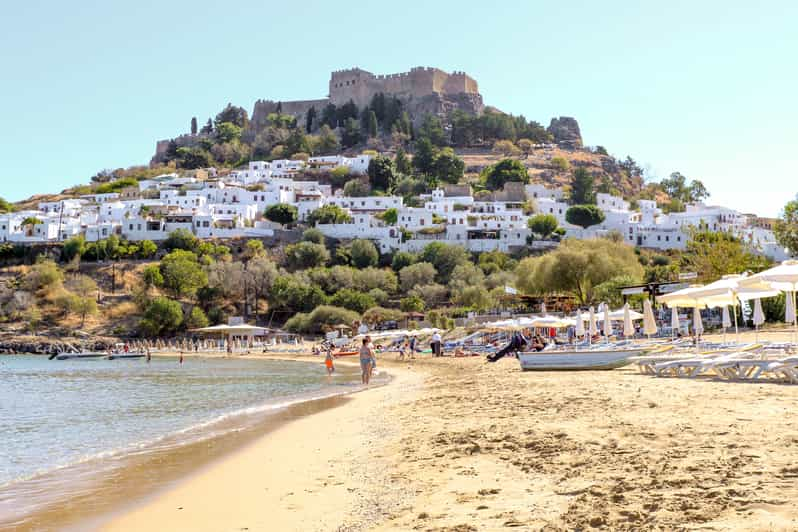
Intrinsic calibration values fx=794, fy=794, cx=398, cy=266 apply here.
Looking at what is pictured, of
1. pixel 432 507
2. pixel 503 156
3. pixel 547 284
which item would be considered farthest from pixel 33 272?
pixel 432 507

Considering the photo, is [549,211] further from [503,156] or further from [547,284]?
[547,284]

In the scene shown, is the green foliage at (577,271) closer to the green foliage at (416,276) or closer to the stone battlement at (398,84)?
the green foliage at (416,276)

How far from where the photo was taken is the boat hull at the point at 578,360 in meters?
A: 17.6

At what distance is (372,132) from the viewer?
374 ft

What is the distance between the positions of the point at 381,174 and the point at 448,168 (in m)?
9.93

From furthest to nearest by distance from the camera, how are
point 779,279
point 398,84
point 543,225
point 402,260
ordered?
point 398,84, point 543,225, point 402,260, point 779,279

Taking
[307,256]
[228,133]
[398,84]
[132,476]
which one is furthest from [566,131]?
[132,476]

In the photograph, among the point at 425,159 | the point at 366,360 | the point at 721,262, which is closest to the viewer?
the point at 366,360

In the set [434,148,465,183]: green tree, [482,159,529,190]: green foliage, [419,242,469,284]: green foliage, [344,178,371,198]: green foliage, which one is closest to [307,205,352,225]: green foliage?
[344,178,371,198]: green foliage

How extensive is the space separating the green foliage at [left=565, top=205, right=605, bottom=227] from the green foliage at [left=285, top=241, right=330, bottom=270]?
2616 cm

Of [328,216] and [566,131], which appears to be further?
[566,131]

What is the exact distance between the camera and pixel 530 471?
253 inches

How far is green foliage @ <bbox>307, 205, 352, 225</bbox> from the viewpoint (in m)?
81.8

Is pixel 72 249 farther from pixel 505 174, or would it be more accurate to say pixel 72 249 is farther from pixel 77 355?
pixel 505 174
